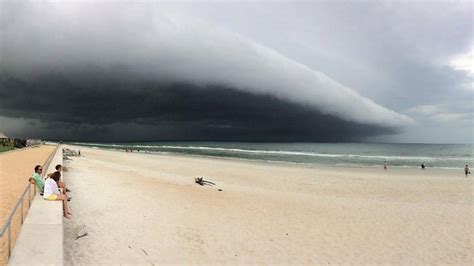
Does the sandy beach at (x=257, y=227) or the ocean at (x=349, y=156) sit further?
the ocean at (x=349, y=156)

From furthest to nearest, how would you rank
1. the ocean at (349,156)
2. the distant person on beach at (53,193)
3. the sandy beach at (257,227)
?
1. the ocean at (349,156)
2. the distant person on beach at (53,193)
3. the sandy beach at (257,227)

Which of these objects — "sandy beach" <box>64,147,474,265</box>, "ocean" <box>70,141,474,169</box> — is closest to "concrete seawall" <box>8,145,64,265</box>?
"sandy beach" <box>64,147,474,265</box>

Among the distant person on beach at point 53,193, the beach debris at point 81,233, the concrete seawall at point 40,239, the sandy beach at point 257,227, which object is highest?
the distant person on beach at point 53,193

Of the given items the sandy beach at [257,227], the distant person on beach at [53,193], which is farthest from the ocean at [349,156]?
the distant person on beach at [53,193]

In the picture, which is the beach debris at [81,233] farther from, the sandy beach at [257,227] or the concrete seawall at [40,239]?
the concrete seawall at [40,239]

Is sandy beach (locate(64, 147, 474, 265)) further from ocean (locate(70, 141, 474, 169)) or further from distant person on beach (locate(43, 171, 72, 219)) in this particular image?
ocean (locate(70, 141, 474, 169))

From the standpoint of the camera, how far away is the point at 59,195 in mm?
11492

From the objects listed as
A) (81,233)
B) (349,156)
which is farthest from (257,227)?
(349,156)

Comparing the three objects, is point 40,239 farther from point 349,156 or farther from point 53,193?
point 349,156

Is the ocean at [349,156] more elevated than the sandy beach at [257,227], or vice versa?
the ocean at [349,156]

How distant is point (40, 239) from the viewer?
25.2ft

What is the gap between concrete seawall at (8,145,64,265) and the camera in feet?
21.9

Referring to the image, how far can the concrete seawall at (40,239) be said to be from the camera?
667 centimetres

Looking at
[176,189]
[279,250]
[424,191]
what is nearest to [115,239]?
[279,250]
